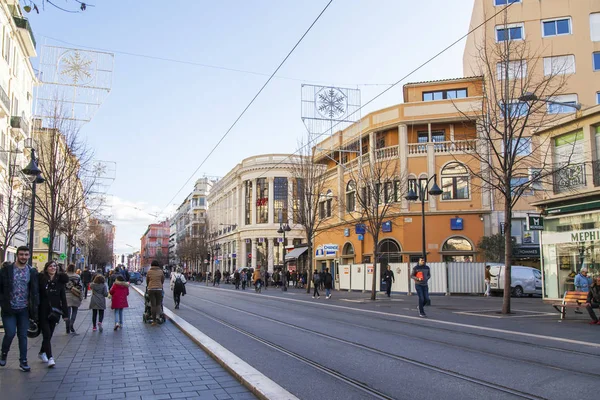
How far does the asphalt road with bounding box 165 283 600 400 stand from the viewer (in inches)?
262

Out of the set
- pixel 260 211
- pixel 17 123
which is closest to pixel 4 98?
pixel 17 123

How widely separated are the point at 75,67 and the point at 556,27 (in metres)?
33.4

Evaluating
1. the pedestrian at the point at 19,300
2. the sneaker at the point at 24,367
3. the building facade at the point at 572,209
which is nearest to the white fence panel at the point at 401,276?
the building facade at the point at 572,209

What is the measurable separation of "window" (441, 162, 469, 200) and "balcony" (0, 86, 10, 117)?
27997mm

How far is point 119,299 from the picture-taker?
13.9 m

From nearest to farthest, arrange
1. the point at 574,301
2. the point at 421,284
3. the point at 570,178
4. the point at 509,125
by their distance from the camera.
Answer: the point at 574,301 → the point at 421,284 → the point at 509,125 → the point at 570,178

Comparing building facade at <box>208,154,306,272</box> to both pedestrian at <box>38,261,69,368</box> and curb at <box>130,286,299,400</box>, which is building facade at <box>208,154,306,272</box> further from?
pedestrian at <box>38,261,69,368</box>

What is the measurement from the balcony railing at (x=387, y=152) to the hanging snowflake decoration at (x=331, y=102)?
614 cm

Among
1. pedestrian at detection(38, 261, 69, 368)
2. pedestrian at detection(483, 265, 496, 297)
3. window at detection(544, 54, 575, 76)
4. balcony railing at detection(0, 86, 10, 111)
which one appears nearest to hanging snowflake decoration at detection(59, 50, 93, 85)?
pedestrian at detection(38, 261, 69, 368)

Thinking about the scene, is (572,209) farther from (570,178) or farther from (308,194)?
(308,194)

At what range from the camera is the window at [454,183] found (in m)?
35.7

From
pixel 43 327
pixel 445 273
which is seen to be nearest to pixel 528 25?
pixel 445 273

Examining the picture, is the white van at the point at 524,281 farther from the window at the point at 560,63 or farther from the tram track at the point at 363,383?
the tram track at the point at 363,383

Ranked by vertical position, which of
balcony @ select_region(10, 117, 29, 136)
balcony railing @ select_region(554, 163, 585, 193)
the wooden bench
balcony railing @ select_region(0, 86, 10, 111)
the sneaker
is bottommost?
the sneaker
